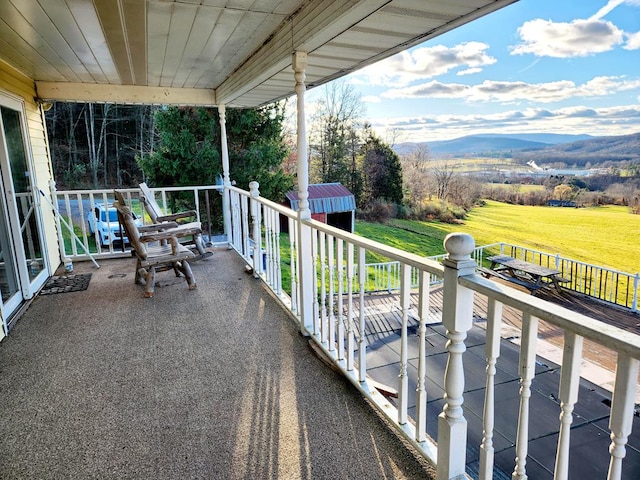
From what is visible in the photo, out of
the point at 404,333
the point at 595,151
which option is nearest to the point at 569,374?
the point at 404,333

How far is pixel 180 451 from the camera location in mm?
1798

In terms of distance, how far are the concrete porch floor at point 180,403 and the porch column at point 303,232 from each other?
0.22 metres

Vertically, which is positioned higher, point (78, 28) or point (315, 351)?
point (78, 28)

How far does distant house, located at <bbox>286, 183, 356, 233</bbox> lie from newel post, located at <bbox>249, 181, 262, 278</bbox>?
6108 mm

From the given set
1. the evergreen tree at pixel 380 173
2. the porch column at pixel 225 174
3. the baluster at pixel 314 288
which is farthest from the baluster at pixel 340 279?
the evergreen tree at pixel 380 173

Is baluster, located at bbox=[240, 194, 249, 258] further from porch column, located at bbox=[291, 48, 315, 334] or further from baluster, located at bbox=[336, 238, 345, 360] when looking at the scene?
baluster, located at bbox=[336, 238, 345, 360]

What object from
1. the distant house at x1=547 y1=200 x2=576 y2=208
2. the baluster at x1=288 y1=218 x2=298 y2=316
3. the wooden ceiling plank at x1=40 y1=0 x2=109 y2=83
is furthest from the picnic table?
the wooden ceiling plank at x1=40 y1=0 x2=109 y2=83

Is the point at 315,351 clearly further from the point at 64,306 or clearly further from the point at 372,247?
the point at 64,306

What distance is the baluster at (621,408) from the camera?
869 mm

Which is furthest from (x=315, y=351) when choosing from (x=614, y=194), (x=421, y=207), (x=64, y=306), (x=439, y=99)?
(x=439, y=99)

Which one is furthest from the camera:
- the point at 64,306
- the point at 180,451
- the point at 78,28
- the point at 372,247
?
the point at 64,306

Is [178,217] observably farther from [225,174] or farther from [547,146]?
[547,146]

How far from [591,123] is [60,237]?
935 centimetres

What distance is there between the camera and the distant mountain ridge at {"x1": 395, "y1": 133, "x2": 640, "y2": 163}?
5.45m
